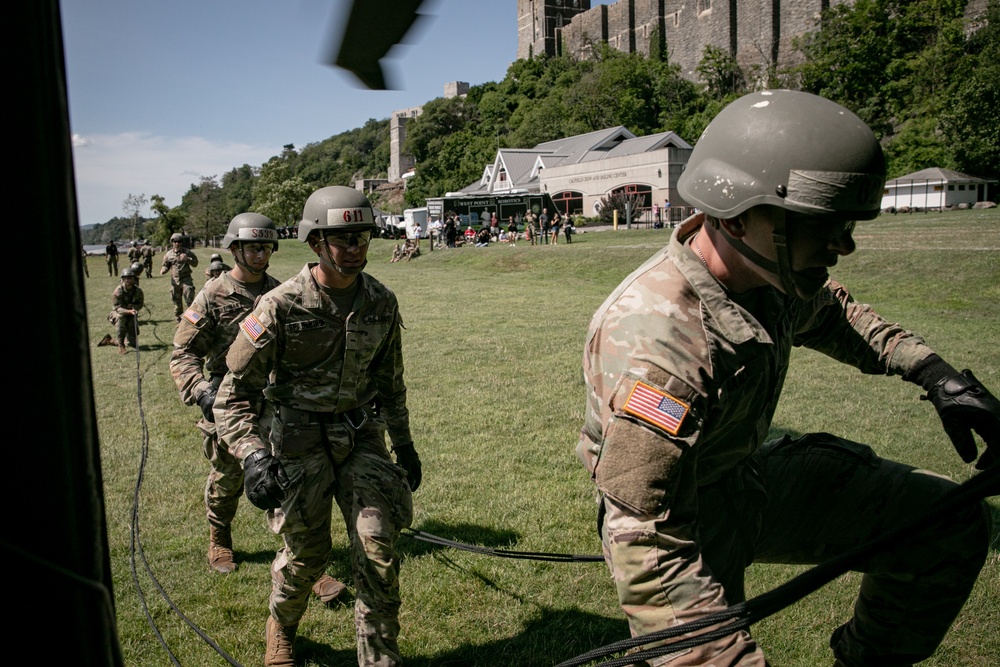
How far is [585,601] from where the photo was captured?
455 cm

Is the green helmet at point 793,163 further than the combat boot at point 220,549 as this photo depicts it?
No

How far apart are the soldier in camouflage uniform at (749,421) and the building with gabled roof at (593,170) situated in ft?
131

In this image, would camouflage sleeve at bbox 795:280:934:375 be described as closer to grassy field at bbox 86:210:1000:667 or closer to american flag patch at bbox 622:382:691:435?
american flag patch at bbox 622:382:691:435

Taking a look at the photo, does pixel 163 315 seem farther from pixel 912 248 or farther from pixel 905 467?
pixel 905 467

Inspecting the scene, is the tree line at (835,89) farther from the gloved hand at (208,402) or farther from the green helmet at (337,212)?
the green helmet at (337,212)

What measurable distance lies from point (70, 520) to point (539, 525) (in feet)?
16.2

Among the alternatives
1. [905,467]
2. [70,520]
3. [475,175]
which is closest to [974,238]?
[905,467]

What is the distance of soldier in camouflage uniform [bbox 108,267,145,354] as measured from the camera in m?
15.0

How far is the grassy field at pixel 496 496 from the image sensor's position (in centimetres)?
422

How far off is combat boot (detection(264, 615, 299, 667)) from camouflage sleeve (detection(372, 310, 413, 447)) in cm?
113

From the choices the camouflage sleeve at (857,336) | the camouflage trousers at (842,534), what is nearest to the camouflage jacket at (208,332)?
the camouflage trousers at (842,534)

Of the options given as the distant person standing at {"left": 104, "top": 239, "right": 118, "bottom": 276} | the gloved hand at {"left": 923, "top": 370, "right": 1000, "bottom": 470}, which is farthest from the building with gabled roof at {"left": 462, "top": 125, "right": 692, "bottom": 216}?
the gloved hand at {"left": 923, "top": 370, "right": 1000, "bottom": 470}

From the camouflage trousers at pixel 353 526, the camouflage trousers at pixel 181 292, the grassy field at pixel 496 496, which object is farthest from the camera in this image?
the camouflage trousers at pixel 181 292

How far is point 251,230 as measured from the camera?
20.5 feet
